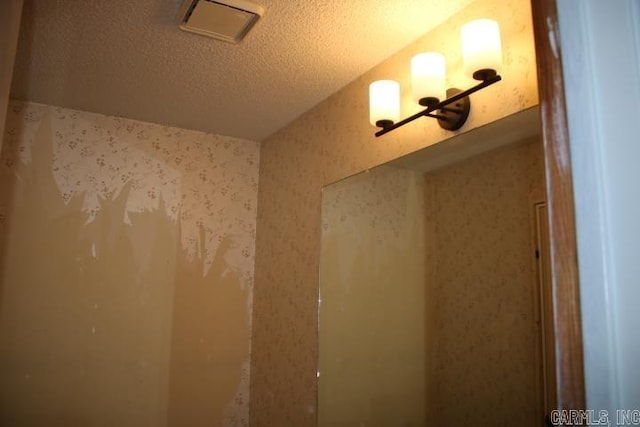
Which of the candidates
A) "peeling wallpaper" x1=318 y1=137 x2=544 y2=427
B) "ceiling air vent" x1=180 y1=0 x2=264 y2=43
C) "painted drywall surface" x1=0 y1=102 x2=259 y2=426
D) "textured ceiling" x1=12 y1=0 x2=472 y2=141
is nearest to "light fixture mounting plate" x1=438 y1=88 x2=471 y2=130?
"peeling wallpaper" x1=318 y1=137 x2=544 y2=427

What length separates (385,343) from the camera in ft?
5.24

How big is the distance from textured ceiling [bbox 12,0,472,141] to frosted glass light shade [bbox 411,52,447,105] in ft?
0.55

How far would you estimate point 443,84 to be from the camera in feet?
4.32

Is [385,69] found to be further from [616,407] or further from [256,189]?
[616,407]

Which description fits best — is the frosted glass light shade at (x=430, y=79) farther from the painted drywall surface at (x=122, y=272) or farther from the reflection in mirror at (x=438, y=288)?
the painted drywall surface at (x=122, y=272)

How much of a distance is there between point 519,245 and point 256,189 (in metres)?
1.65

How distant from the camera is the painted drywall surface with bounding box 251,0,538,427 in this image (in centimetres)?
122

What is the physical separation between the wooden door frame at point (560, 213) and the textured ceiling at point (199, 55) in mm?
996

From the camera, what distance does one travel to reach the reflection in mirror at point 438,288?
44.5 inches

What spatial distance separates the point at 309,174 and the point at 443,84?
886mm

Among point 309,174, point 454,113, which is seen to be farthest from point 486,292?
point 309,174

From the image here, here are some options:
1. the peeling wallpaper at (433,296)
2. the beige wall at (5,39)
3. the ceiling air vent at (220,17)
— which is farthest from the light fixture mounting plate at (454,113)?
the beige wall at (5,39)

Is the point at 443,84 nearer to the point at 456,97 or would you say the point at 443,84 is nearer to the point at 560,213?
the point at 456,97

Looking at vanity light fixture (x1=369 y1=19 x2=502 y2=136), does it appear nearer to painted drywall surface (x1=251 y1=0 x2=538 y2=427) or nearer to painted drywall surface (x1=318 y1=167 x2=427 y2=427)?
painted drywall surface (x1=251 y1=0 x2=538 y2=427)
